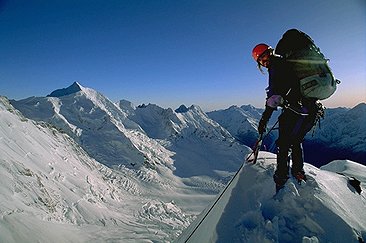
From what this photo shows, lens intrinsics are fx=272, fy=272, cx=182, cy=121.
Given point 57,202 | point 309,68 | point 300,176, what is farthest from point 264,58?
point 57,202

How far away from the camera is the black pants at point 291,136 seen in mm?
6062

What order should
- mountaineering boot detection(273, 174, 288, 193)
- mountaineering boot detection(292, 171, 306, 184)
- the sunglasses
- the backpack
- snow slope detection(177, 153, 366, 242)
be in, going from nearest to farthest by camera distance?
Result: snow slope detection(177, 153, 366, 242) < mountaineering boot detection(273, 174, 288, 193) < the backpack < mountaineering boot detection(292, 171, 306, 184) < the sunglasses

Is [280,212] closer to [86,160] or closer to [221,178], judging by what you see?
[86,160]

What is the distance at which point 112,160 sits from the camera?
177 meters

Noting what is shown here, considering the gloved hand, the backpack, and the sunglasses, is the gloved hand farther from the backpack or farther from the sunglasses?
the sunglasses

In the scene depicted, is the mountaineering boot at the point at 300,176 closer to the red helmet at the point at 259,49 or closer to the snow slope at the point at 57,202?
the red helmet at the point at 259,49

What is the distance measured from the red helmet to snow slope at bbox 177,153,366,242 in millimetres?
2724

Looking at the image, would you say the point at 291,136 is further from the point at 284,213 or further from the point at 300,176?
the point at 284,213

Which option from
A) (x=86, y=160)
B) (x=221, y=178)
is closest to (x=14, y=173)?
(x=86, y=160)

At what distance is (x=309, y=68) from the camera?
231 inches

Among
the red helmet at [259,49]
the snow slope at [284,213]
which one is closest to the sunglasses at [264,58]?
the red helmet at [259,49]

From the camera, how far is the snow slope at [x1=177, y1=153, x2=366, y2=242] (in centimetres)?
468

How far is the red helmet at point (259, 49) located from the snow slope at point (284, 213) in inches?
107

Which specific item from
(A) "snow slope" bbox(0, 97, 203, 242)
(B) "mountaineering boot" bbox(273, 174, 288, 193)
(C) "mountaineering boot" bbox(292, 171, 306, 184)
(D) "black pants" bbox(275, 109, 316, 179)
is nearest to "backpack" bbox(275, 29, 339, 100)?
(D) "black pants" bbox(275, 109, 316, 179)
